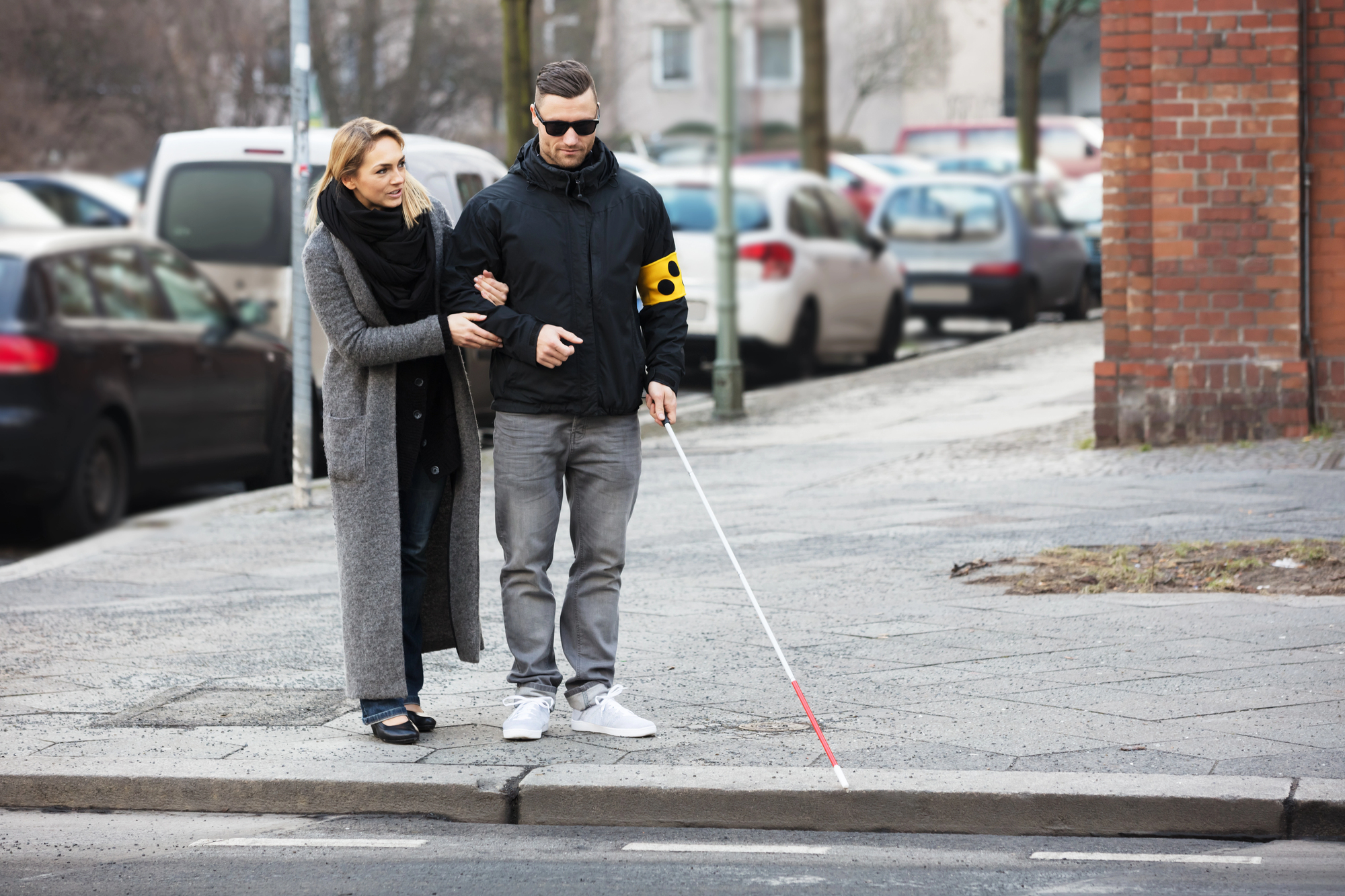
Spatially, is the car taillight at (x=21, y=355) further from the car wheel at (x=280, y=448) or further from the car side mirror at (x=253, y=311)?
the car wheel at (x=280, y=448)

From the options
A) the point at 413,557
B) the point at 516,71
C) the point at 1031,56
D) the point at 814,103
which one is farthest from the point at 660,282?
the point at 1031,56

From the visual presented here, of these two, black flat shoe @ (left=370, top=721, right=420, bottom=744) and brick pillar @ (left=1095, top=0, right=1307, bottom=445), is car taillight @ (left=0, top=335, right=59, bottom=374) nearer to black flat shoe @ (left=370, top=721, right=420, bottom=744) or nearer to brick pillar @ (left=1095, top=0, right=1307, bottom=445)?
black flat shoe @ (left=370, top=721, right=420, bottom=744)

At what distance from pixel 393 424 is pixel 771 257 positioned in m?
10.1

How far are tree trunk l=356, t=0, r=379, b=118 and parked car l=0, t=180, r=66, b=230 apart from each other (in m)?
7.78

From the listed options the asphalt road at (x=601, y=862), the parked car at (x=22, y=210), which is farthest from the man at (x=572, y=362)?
the parked car at (x=22, y=210)

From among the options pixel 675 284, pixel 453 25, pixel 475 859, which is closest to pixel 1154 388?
pixel 675 284

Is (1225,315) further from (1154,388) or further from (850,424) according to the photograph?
(850,424)

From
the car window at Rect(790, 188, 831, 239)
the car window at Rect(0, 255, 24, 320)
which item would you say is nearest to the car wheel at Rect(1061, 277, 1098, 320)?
the car window at Rect(790, 188, 831, 239)

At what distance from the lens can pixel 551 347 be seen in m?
5.33

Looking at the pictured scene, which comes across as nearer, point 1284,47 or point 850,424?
point 1284,47

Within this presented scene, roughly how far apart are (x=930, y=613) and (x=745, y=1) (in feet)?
98.2

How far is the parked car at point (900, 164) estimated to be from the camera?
3588cm

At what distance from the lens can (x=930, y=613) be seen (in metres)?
7.07

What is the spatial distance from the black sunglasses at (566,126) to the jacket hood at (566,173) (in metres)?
0.07
